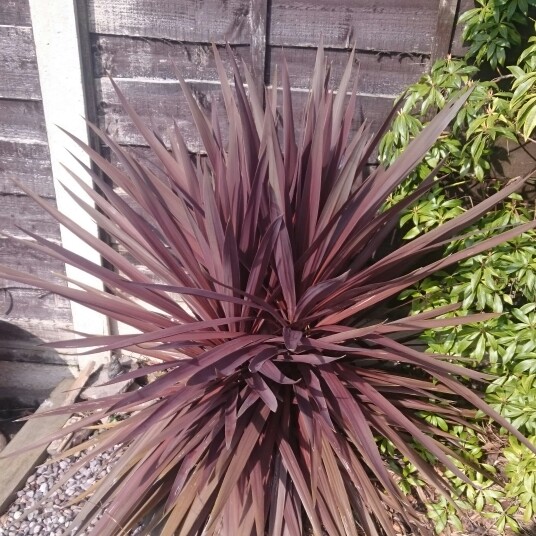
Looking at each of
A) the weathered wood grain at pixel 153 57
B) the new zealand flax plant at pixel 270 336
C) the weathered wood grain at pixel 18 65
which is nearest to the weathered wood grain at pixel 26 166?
the weathered wood grain at pixel 18 65

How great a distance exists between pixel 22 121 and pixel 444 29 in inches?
68.7

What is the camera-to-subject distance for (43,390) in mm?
2688

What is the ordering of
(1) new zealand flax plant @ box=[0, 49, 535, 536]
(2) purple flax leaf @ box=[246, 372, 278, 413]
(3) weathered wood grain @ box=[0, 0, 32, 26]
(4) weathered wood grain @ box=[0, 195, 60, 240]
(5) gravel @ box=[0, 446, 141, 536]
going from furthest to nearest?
1. (4) weathered wood grain @ box=[0, 195, 60, 240]
2. (3) weathered wood grain @ box=[0, 0, 32, 26]
3. (5) gravel @ box=[0, 446, 141, 536]
4. (1) new zealand flax plant @ box=[0, 49, 535, 536]
5. (2) purple flax leaf @ box=[246, 372, 278, 413]

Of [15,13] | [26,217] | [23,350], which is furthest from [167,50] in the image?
[23,350]

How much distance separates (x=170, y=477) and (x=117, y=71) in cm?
155

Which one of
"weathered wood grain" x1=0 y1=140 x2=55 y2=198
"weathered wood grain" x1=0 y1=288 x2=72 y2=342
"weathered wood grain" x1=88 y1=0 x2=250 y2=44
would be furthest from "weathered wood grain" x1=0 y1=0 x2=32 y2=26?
"weathered wood grain" x1=0 y1=288 x2=72 y2=342

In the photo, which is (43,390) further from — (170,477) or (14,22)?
(14,22)

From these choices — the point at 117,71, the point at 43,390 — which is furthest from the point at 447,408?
the point at 43,390

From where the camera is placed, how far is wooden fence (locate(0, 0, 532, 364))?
6.40ft

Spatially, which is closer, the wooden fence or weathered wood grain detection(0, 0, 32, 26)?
the wooden fence

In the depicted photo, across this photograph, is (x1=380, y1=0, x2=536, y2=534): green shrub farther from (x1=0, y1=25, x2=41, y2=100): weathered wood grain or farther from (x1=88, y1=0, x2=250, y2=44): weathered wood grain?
(x1=0, y1=25, x2=41, y2=100): weathered wood grain

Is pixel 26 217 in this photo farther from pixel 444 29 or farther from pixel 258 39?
pixel 444 29

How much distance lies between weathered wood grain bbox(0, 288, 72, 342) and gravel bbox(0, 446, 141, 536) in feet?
2.29

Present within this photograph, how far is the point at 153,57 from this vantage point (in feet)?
6.80
